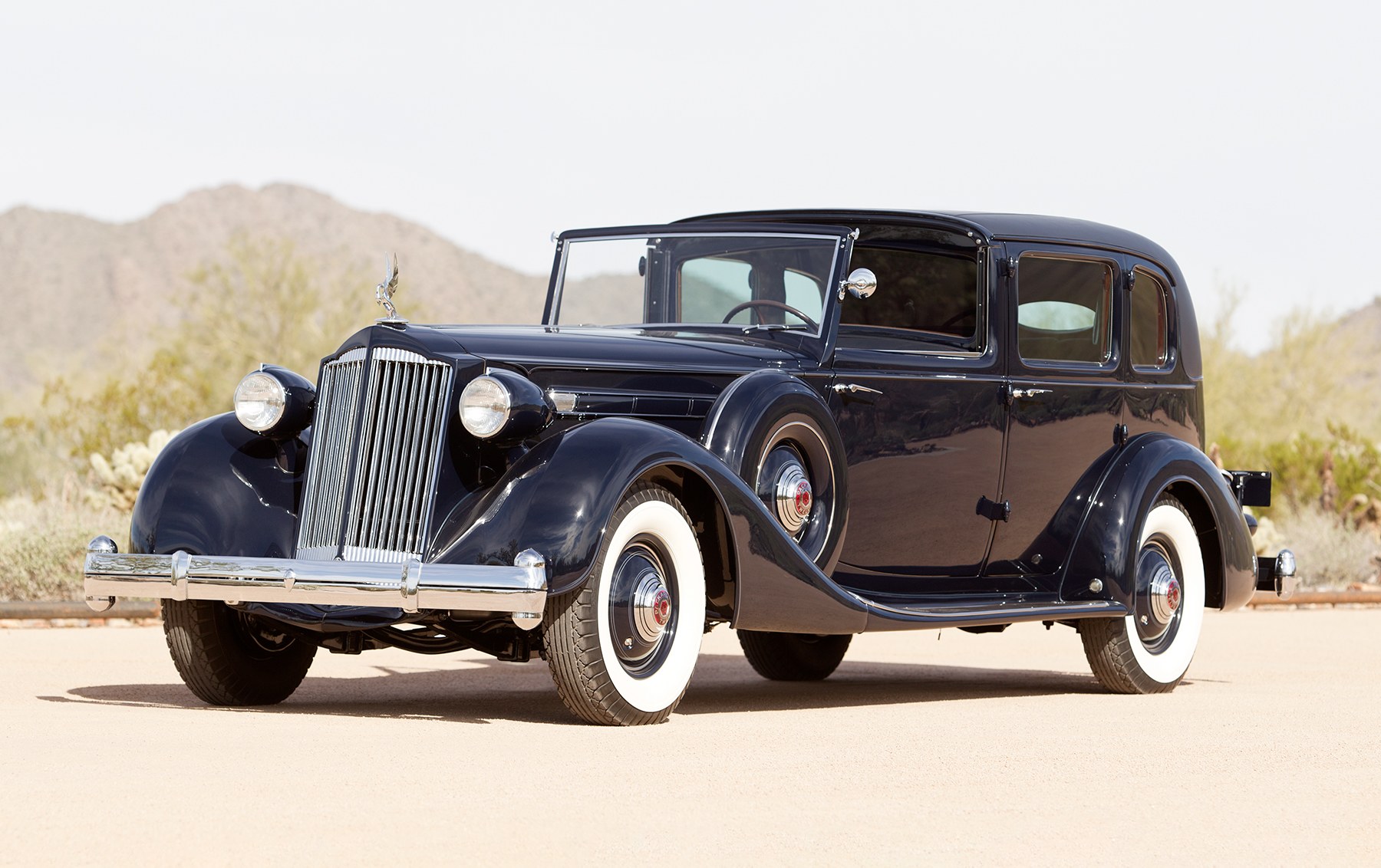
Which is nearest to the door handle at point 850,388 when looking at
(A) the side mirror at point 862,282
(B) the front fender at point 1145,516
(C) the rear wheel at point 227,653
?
(A) the side mirror at point 862,282

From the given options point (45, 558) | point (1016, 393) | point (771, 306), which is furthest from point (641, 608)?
point (45, 558)

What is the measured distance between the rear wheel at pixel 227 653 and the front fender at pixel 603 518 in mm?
1270

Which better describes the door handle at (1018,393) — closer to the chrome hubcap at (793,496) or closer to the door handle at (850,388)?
the door handle at (850,388)

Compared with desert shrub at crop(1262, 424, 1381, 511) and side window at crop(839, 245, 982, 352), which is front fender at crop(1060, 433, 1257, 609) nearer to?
side window at crop(839, 245, 982, 352)

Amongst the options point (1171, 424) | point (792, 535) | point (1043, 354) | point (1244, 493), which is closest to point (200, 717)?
point (792, 535)

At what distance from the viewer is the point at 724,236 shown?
8.10 metres

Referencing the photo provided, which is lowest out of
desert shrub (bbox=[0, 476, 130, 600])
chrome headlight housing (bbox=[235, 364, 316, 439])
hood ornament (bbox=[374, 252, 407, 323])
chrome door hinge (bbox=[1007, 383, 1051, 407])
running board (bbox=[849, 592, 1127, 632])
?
desert shrub (bbox=[0, 476, 130, 600])

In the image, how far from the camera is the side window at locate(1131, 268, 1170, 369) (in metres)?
8.85

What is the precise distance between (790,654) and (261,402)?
349 centimetres

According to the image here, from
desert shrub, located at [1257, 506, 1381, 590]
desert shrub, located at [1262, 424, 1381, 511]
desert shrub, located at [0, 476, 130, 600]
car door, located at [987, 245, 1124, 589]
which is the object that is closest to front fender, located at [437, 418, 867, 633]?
car door, located at [987, 245, 1124, 589]

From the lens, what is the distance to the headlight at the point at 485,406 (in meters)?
6.13

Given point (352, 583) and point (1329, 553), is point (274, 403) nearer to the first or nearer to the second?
point (352, 583)

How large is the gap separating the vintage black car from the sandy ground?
0.39 metres

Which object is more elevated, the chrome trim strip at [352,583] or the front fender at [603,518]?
the front fender at [603,518]
